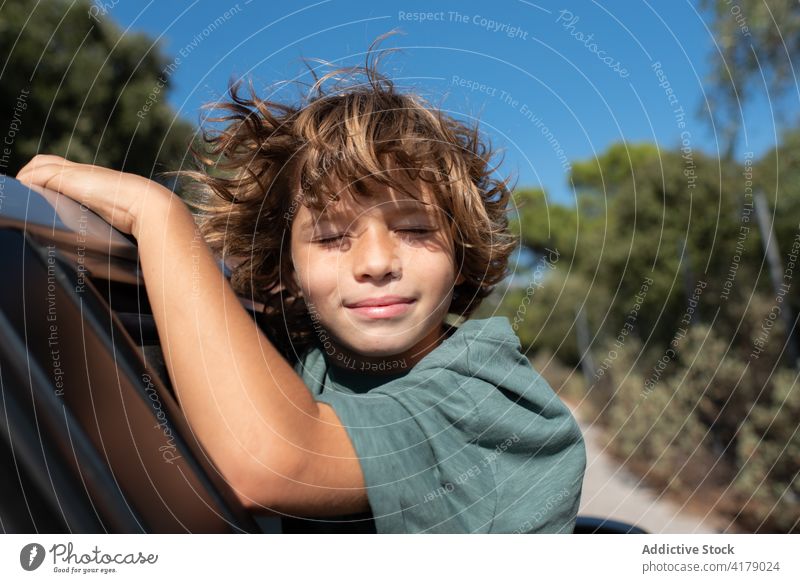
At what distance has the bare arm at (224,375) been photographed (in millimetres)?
655

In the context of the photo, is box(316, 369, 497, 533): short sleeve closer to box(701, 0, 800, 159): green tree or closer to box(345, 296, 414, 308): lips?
box(345, 296, 414, 308): lips

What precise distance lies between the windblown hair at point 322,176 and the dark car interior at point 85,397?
0.27 metres

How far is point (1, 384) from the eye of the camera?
1.85 ft

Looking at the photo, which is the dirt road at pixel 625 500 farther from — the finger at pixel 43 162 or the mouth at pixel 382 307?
the finger at pixel 43 162

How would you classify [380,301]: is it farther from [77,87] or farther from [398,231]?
[77,87]

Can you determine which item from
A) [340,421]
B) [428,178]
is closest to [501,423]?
[340,421]

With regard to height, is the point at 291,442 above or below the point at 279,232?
below

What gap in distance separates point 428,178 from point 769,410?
3.75 metres

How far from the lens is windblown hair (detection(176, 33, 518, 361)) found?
91 centimetres

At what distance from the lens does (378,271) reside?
85 centimetres
